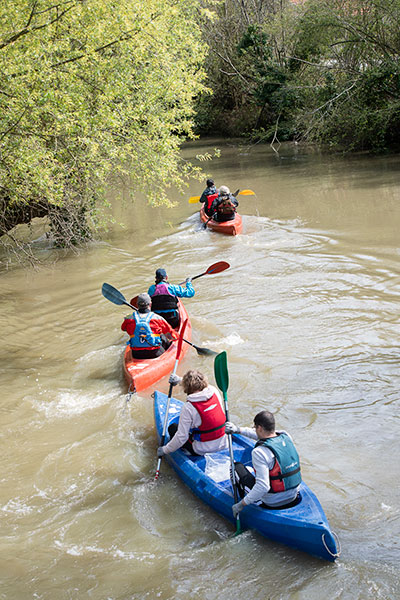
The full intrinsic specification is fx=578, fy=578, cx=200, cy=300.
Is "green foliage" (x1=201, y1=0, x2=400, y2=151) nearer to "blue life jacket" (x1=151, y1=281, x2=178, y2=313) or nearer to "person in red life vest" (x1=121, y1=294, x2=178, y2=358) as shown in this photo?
"blue life jacket" (x1=151, y1=281, x2=178, y2=313)

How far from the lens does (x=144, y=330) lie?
7.95 meters

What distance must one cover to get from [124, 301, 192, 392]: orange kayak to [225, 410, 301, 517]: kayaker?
311 centimetres

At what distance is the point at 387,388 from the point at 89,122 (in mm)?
6798

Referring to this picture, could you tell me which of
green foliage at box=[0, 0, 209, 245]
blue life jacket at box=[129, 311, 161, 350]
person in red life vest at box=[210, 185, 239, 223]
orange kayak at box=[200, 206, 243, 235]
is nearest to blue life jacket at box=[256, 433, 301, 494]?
blue life jacket at box=[129, 311, 161, 350]

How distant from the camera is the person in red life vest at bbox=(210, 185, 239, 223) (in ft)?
50.0

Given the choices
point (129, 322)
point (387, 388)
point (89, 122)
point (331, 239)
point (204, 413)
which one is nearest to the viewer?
point (204, 413)

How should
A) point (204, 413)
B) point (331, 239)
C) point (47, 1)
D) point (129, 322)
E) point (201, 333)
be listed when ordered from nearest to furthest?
1. point (204, 413)
2. point (129, 322)
3. point (47, 1)
4. point (201, 333)
5. point (331, 239)

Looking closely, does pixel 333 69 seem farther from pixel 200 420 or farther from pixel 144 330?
pixel 200 420

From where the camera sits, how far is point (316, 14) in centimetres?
2145

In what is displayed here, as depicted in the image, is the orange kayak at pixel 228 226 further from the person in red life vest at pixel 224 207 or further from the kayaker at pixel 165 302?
the kayaker at pixel 165 302

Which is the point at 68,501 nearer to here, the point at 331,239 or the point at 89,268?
the point at 89,268

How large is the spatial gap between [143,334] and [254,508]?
3.60m

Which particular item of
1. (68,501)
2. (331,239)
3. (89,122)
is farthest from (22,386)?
(331,239)

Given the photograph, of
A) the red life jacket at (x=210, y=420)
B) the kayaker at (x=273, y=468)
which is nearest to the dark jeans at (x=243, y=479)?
the kayaker at (x=273, y=468)
